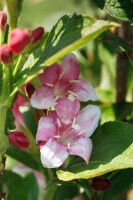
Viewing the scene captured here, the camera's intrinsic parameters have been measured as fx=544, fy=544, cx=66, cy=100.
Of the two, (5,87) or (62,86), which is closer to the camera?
(5,87)

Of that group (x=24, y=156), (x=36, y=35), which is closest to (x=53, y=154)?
(x=36, y=35)

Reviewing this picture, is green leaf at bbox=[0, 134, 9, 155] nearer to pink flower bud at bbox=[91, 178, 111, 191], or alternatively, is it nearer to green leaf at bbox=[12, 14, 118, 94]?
green leaf at bbox=[12, 14, 118, 94]

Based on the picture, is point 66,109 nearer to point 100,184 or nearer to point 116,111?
point 100,184

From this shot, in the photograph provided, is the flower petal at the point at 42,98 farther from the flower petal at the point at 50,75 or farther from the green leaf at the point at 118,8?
the green leaf at the point at 118,8

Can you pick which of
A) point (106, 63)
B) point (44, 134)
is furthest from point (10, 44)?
point (106, 63)

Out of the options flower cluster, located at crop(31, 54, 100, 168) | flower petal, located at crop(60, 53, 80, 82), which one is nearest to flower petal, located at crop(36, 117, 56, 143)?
flower cluster, located at crop(31, 54, 100, 168)

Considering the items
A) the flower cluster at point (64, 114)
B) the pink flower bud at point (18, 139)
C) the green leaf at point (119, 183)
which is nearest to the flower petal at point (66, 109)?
the flower cluster at point (64, 114)
